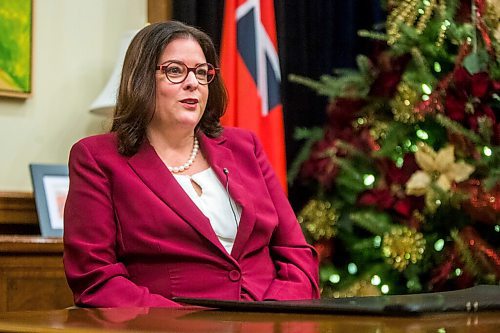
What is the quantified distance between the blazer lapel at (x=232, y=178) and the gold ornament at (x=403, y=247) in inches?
36.1

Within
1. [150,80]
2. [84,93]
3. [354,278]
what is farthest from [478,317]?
[84,93]

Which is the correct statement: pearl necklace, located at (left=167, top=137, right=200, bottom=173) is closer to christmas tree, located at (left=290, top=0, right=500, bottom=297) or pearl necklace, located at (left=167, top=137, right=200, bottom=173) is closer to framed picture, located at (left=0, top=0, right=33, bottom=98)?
christmas tree, located at (left=290, top=0, right=500, bottom=297)

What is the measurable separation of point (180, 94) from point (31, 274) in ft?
3.26

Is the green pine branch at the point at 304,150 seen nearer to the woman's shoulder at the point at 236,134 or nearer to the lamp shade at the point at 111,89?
the lamp shade at the point at 111,89

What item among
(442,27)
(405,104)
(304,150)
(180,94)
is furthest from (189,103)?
(304,150)

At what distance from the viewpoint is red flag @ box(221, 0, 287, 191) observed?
3504 mm

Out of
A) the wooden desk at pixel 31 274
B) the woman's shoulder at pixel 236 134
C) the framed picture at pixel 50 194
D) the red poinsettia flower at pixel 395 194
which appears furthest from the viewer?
the framed picture at pixel 50 194

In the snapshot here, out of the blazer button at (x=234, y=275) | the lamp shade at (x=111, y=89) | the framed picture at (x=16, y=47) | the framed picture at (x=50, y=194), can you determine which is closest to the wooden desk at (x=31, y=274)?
the framed picture at (x=50, y=194)

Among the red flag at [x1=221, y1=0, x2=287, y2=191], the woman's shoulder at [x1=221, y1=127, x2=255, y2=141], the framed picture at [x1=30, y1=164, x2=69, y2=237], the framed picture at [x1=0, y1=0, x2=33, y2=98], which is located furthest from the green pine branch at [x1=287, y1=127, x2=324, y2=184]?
the woman's shoulder at [x1=221, y1=127, x2=255, y2=141]

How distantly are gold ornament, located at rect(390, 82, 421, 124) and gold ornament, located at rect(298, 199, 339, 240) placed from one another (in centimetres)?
40

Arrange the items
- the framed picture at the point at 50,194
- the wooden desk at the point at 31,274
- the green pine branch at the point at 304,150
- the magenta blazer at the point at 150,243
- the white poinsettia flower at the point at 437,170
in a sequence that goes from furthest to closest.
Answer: the green pine branch at the point at 304,150 < the framed picture at the point at 50,194 < the white poinsettia flower at the point at 437,170 < the wooden desk at the point at 31,274 < the magenta blazer at the point at 150,243

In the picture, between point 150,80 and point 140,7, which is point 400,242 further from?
point 140,7

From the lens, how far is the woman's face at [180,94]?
2.02 m

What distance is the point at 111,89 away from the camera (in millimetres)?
3295
